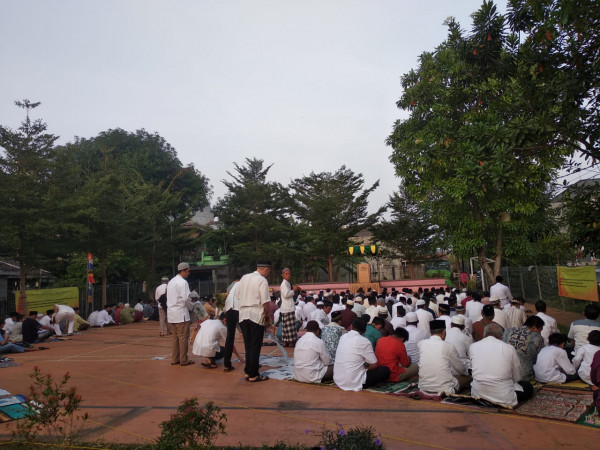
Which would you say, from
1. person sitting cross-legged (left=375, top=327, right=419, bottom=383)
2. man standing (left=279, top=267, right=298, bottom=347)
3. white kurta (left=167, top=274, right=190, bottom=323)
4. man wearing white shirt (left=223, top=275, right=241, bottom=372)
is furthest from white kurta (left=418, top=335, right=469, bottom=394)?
white kurta (left=167, top=274, right=190, bottom=323)

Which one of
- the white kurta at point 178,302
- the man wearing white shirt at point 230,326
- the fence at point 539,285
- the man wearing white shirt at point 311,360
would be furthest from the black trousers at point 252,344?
the fence at point 539,285

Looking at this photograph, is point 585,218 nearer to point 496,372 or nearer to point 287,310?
point 496,372

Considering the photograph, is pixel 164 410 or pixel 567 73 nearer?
pixel 164 410

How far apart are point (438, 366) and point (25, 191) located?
1469cm

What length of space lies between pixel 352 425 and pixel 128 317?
48.7 ft

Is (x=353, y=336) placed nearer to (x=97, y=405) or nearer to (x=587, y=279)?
(x=97, y=405)

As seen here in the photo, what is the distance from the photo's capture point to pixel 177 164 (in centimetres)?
3875

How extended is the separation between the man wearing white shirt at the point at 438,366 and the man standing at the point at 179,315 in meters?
4.19

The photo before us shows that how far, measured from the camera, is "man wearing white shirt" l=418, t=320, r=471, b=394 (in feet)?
18.1

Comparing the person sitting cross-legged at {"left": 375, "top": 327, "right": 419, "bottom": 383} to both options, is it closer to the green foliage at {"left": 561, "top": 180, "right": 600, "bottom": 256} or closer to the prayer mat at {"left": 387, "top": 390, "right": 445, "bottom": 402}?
the prayer mat at {"left": 387, "top": 390, "right": 445, "bottom": 402}

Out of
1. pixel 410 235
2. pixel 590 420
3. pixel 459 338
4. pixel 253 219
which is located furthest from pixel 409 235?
pixel 590 420

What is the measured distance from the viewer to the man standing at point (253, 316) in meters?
6.62

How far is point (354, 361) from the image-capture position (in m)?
5.95

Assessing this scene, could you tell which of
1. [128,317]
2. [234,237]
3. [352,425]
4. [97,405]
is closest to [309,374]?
[352,425]
